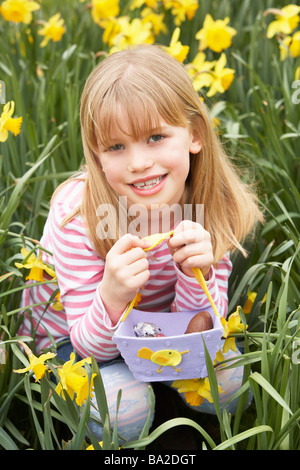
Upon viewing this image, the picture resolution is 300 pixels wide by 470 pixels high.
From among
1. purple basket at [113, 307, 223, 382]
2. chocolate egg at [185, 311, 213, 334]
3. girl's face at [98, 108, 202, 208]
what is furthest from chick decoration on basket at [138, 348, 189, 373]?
girl's face at [98, 108, 202, 208]

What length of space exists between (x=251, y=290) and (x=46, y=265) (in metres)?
0.60

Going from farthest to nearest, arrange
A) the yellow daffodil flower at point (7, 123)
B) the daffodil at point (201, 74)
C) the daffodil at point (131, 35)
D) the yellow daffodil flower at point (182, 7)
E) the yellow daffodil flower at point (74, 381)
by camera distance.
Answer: the yellow daffodil flower at point (182, 7) < the daffodil at point (131, 35) < the daffodil at point (201, 74) < the yellow daffodil flower at point (7, 123) < the yellow daffodil flower at point (74, 381)

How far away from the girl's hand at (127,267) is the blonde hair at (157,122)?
22 cm

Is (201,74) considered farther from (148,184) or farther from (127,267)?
(127,267)

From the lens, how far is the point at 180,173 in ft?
4.83

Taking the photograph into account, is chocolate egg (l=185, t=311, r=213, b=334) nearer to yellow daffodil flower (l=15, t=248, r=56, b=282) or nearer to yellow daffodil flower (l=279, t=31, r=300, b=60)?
yellow daffodil flower (l=15, t=248, r=56, b=282)

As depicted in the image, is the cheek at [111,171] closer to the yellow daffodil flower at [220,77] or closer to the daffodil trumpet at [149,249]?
the daffodil trumpet at [149,249]

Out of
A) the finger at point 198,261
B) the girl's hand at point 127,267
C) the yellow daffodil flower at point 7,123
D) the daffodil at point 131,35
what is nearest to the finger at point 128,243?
the girl's hand at point 127,267

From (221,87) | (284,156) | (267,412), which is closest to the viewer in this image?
(267,412)

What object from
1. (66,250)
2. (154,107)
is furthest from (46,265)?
(154,107)

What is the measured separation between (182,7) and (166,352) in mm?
1964

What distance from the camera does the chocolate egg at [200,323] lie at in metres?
1.49

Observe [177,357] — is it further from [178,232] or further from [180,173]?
[180,173]

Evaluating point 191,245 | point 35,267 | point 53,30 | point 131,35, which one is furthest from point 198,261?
point 53,30
